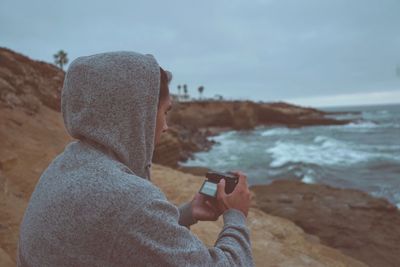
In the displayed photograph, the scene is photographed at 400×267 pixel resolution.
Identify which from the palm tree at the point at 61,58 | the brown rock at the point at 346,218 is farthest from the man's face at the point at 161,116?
the palm tree at the point at 61,58

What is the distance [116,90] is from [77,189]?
0.39 m

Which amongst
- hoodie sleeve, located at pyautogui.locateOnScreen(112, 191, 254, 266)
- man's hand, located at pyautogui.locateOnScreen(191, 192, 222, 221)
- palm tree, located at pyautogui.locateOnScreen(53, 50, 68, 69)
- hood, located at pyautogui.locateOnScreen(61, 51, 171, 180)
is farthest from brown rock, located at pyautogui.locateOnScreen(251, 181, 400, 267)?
palm tree, located at pyautogui.locateOnScreen(53, 50, 68, 69)

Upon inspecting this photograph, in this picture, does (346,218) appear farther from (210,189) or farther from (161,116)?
(161,116)

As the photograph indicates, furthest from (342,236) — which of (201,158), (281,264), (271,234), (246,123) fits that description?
(246,123)

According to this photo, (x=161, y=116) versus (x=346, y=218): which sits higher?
(x=161, y=116)

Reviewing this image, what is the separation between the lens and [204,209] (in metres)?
1.92

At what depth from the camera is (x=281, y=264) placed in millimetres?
3506

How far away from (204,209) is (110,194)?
0.89 m

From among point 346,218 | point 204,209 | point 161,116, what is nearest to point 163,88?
point 161,116

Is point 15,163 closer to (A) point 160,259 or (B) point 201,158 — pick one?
(A) point 160,259

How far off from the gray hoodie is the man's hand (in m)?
0.37

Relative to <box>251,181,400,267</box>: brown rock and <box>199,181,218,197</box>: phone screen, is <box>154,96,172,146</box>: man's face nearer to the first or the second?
<box>199,181,218,197</box>: phone screen

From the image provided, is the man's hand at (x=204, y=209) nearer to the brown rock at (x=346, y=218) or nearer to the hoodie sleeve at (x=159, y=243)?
the hoodie sleeve at (x=159, y=243)

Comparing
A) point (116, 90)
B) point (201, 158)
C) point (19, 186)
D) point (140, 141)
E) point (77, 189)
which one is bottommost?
point (201, 158)
